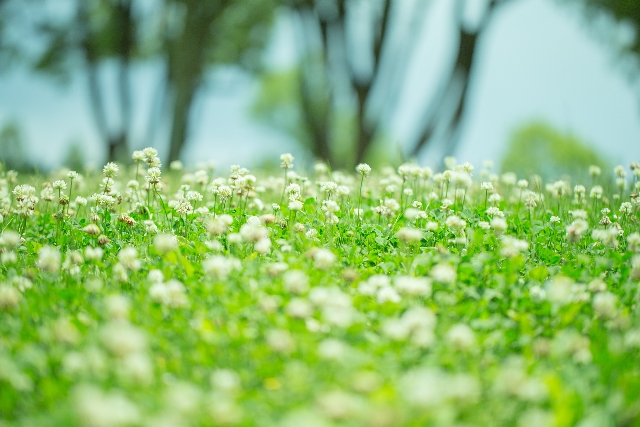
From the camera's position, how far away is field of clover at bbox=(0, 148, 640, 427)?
5.50 feet

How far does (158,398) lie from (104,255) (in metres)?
2.00

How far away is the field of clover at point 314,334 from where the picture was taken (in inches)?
66.0

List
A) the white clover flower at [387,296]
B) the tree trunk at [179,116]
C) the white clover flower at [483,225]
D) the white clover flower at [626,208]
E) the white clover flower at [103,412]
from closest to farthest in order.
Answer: the white clover flower at [103,412] → the white clover flower at [387,296] → the white clover flower at [483,225] → the white clover flower at [626,208] → the tree trunk at [179,116]

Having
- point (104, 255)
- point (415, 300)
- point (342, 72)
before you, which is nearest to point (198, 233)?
point (104, 255)

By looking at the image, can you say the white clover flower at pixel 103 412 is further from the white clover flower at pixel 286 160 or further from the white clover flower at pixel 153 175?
the white clover flower at pixel 286 160

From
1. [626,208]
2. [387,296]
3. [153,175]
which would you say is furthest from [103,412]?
[626,208]

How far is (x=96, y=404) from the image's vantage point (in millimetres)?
1406

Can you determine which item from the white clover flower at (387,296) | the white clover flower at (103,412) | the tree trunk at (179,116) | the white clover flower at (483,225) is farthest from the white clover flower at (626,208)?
the tree trunk at (179,116)

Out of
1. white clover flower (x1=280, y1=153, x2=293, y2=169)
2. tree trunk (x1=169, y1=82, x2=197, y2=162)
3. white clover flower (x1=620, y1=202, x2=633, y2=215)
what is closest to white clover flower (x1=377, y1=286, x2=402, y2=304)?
white clover flower (x1=280, y1=153, x2=293, y2=169)

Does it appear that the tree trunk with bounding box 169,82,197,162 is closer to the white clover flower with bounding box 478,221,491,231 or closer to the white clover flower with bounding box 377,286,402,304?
the white clover flower with bounding box 478,221,491,231

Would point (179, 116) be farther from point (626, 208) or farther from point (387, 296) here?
point (387, 296)

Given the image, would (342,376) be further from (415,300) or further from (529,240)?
(529,240)

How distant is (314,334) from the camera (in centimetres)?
223

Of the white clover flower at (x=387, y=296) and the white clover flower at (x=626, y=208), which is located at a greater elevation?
the white clover flower at (x=626, y=208)
